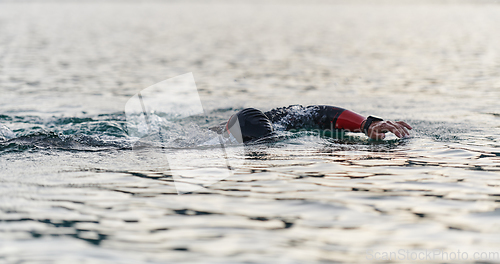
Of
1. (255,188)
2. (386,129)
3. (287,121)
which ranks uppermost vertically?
(287,121)

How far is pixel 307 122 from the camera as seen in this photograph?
255 inches

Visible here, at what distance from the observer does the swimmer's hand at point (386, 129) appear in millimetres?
5594

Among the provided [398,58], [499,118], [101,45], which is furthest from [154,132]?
[101,45]

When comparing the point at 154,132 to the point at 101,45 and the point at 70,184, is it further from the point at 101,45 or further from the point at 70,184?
the point at 101,45

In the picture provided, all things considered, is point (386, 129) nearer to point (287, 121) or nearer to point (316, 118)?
point (316, 118)

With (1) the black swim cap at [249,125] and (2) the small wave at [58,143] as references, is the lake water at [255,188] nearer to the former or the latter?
(2) the small wave at [58,143]

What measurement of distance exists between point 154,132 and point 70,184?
289cm

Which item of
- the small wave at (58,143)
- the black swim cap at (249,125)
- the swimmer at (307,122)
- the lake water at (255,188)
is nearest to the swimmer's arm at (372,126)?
the swimmer at (307,122)

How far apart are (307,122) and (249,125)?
0.95 metres

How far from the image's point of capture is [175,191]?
4.30 meters

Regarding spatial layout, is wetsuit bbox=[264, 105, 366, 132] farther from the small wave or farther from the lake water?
the small wave

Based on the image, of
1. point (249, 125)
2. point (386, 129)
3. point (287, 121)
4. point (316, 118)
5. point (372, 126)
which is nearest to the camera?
point (386, 129)

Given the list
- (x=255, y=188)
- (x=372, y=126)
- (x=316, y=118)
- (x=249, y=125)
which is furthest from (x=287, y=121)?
(x=255, y=188)

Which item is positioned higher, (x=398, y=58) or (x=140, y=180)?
(x=398, y=58)
